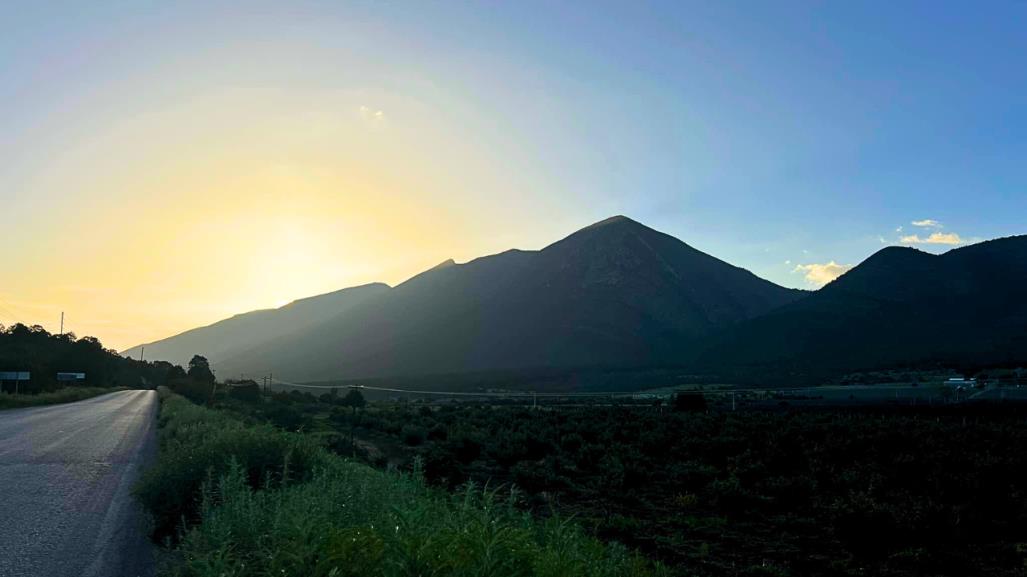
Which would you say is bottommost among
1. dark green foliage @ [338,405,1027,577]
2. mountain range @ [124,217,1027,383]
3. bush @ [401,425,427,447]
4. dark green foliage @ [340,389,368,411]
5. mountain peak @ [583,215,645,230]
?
dark green foliage @ [338,405,1027,577]

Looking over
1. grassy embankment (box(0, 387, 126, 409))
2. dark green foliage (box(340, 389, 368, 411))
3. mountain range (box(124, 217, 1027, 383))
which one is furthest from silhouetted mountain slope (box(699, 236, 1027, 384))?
grassy embankment (box(0, 387, 126, 409))

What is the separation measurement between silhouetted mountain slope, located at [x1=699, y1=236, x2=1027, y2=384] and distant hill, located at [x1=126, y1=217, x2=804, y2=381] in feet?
61.0

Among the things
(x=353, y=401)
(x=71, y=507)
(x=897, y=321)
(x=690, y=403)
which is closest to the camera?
(x=71, y=507)

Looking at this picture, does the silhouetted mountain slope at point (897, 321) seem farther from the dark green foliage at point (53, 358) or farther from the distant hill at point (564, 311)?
the dark green foliage at point (53, 358)

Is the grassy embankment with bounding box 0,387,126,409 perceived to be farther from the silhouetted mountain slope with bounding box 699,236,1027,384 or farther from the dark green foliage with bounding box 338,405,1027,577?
the silhouetted mountain slope with bounding box 699,236,1027,384

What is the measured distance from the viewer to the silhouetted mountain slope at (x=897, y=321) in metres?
95.7

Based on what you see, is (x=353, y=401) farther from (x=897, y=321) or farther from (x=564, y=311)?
(x=564, y=311)

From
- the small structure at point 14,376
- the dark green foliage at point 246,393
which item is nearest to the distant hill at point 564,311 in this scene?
the dark green foliage at point 246,393

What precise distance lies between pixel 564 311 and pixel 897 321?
2485 inches

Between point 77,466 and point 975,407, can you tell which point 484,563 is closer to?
point 77,466

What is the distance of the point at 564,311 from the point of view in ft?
499

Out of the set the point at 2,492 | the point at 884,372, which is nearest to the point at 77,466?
the point at 2,492

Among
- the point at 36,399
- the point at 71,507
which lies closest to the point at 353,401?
the point at 36,399

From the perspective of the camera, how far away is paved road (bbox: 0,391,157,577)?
8656 millimetres
